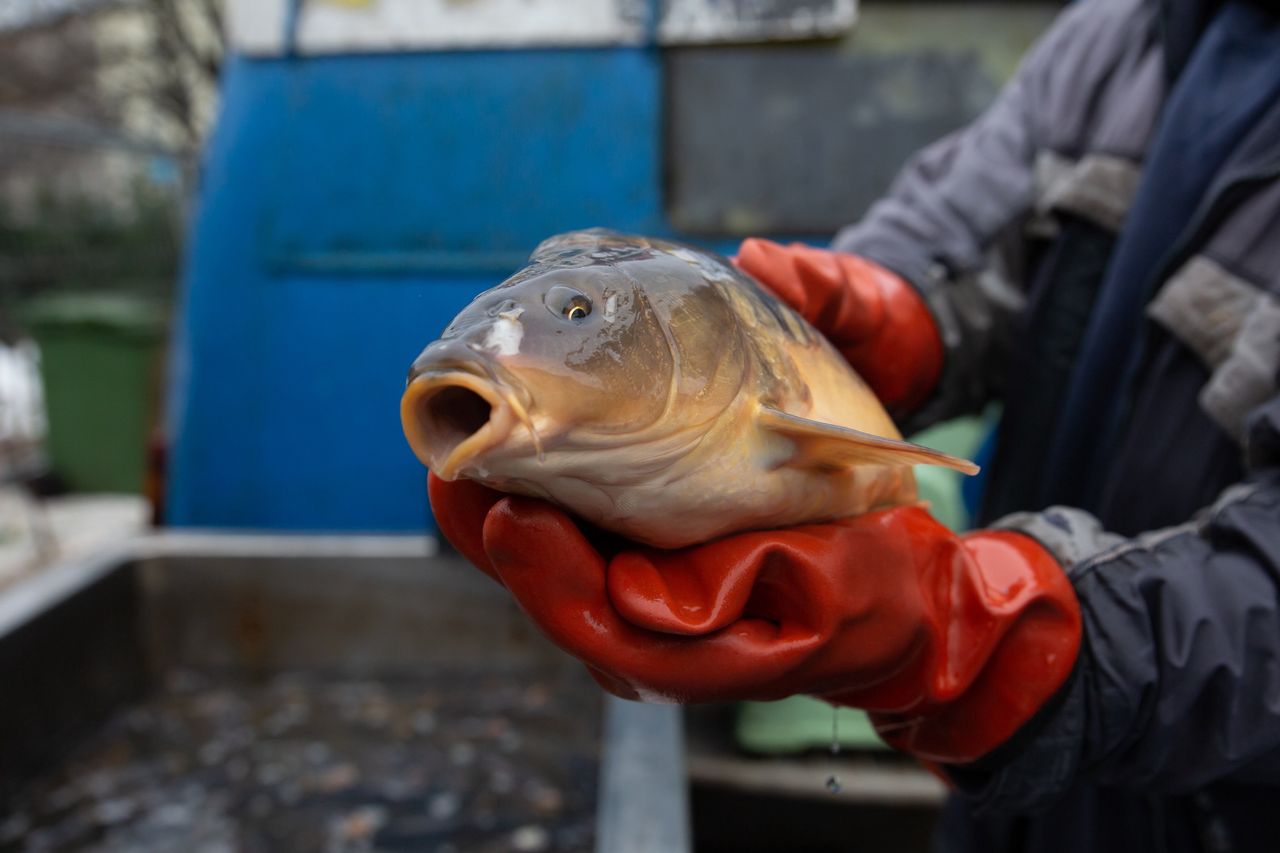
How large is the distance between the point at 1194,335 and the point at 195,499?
12.2 ft

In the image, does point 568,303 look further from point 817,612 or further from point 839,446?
point 817,612

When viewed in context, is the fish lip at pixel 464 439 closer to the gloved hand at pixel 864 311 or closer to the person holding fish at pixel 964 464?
the person holding fish at pixel 964 464

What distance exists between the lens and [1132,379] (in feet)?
5.40

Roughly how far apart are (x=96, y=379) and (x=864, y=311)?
6.92 m

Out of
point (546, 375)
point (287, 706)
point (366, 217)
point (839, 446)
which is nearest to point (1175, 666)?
point (839, 446)

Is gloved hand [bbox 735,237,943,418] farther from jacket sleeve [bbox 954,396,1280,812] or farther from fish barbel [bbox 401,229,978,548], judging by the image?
jacket sleeve [bbox 954,396,1280,812]

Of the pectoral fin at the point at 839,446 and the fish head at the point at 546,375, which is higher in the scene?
the fish head at the point at 546,375

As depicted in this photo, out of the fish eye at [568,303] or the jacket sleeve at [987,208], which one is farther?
the jacket sleeve at [987,208]

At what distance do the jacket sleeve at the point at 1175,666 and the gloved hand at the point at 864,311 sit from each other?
0.55m

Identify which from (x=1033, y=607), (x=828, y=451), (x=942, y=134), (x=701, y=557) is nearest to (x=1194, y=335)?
(x=1033, y=607)

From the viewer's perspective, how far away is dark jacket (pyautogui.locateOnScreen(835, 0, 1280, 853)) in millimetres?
1267

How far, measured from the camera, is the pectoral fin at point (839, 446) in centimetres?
109

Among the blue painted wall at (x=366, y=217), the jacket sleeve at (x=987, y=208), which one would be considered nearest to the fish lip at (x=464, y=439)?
the jacket sleeve at (x=987, y=208)

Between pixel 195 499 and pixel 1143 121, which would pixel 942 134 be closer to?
pixel 1143 121
